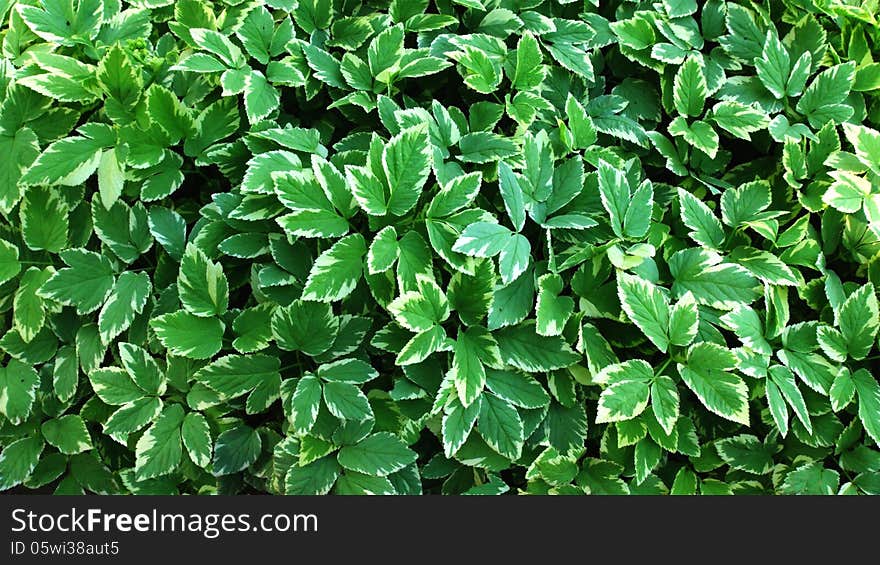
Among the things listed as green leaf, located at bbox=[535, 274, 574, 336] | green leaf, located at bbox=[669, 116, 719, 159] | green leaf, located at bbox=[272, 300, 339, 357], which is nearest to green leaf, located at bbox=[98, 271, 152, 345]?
green leaf, located at bbox=[272, 300, 339, 357]

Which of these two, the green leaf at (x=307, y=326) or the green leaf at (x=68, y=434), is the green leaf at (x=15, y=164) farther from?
the green leaf at (x=307, y=326)

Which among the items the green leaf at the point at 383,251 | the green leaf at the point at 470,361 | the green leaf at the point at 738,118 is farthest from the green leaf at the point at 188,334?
the green leaf at the point at 738,118

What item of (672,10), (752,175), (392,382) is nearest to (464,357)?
(392,382)

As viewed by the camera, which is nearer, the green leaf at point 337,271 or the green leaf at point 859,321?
the green leaf at point 337,271

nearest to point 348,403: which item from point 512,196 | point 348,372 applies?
point 348,372

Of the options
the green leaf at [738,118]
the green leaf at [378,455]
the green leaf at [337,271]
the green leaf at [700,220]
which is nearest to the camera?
the green leaf at [337,271]

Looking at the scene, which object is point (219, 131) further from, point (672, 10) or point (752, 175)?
point (752, 175)

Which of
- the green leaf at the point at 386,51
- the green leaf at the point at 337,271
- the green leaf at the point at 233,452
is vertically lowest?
the green leaf at the point at 233,452
